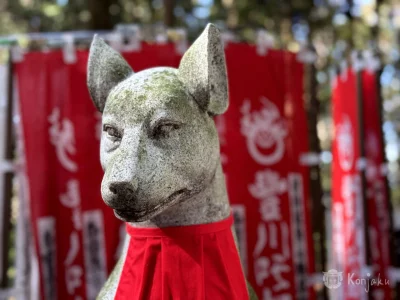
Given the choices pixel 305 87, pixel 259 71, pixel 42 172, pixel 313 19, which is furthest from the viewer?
pixel 313 19

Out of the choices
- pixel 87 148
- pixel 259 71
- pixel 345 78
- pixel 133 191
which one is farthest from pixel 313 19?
pixel 133 191

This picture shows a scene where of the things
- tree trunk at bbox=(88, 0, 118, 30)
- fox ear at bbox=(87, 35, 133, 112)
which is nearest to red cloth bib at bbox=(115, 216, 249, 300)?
fox ear at bbox=(87, 35, 133, 112)

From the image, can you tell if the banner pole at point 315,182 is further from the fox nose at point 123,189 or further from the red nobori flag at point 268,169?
the fox nose at point 123,189

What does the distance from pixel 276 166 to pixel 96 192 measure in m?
1.44

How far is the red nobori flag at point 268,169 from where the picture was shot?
10.4 ft

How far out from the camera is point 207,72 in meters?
1.51

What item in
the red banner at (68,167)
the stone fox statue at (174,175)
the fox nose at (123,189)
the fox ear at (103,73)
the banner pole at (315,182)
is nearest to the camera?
the fox nose at (123,189)

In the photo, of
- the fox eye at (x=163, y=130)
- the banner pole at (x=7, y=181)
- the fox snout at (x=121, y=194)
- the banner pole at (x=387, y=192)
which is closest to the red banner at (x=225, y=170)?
the banner pole at (x=7, y=181)

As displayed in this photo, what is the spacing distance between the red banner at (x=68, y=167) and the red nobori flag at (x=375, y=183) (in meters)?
1.80

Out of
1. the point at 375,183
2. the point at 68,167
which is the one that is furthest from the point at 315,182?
the point at 68,167

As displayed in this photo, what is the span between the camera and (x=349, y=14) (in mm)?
6766

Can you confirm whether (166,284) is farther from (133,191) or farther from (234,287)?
(133,191)

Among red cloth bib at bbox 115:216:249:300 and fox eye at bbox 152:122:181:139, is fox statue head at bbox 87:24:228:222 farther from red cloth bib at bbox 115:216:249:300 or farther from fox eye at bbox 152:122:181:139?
red cloth bib at bbox 115:216:249:300

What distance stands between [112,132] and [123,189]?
1.03 feet
